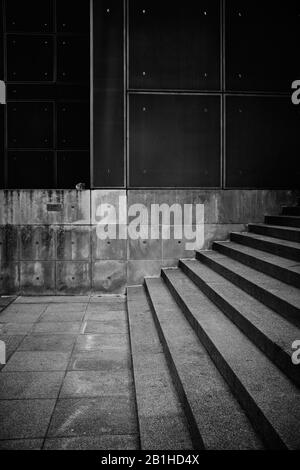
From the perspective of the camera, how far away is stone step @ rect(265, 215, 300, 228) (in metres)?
7.69

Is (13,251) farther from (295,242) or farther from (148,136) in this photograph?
(295,242)

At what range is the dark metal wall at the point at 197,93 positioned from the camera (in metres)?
8.92

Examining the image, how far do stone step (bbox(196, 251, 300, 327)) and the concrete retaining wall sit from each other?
159 cm

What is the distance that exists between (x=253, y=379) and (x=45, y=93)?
9561 millimetres

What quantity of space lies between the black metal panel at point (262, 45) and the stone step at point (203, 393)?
638 centimetres

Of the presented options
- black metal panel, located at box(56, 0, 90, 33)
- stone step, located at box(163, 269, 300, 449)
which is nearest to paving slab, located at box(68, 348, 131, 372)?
stone step, located at box(163, 269, 300, 449)

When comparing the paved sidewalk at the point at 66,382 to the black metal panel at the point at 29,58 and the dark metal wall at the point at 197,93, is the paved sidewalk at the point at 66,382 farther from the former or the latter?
the black metal panel at the point at 29,58

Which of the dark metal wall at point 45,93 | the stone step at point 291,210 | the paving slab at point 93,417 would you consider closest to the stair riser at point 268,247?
the stone step at point 291,210

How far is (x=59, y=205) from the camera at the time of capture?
28.6 ft

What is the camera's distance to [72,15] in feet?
→ 34.3

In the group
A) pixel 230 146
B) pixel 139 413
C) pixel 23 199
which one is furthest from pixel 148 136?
pixel 139 413

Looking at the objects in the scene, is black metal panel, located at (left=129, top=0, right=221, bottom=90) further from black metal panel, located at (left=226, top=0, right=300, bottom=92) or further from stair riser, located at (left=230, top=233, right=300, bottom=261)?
stair riser, located at (left=230, top=233, right=300, bottom=261)

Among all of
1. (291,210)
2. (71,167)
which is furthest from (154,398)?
(71,167)

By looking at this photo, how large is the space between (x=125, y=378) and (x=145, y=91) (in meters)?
6.71
